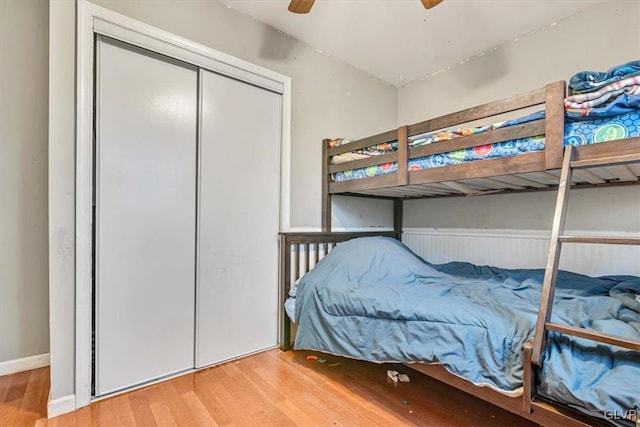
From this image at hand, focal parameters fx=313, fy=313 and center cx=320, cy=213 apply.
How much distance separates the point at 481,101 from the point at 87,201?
3005 millimetres

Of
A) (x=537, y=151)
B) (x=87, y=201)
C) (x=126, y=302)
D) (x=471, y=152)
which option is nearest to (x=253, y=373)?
(x=126, y=302)

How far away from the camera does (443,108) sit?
9.98 ft

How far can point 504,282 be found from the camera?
1954 millimetres

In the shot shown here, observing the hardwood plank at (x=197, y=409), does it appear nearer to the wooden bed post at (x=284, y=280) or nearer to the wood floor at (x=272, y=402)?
the wood floor at (x=272, y=402)

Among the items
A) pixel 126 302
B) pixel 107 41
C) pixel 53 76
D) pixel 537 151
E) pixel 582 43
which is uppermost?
pixel 582 43

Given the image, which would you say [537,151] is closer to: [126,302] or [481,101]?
[481,101]

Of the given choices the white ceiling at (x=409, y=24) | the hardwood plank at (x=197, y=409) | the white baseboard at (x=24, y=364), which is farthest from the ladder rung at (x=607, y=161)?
the white baseboard at (x=24, y=364)

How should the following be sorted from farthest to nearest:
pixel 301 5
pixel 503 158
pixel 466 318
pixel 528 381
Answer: pixel 301 5, pixel 503 158, pixel 466 318, pixel 528 381

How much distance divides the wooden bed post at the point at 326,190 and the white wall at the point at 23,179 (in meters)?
1.93

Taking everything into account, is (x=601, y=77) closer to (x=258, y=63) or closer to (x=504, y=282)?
(x=504, y=282)

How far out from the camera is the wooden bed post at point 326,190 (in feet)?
8.86

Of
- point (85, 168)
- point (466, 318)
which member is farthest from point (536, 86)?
point (85, 168)

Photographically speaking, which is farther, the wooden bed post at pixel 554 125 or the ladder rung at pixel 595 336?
the wooden bed post at pixel 554 125

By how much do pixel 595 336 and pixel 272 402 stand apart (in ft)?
4.76
